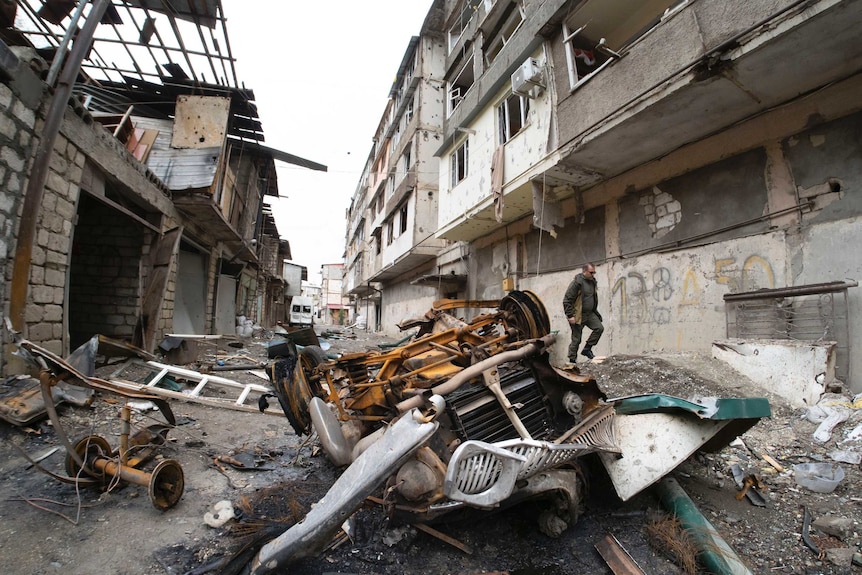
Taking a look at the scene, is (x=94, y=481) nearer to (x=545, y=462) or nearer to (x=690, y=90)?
(x=545, y=462)

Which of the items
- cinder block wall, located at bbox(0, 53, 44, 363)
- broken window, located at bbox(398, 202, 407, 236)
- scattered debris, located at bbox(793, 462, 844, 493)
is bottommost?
scattered debris, located at bbox(793, 462, 844, 493)

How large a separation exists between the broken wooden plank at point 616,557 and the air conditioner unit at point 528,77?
299 inches

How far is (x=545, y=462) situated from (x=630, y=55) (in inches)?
240

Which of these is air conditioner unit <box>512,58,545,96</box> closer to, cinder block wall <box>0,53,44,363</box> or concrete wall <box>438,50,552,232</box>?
concrete wall <box>438,50,552,232</box>

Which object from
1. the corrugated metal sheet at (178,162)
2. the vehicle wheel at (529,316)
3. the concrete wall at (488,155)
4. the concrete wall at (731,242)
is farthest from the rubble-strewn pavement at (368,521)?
the concrete wall at (488,155)

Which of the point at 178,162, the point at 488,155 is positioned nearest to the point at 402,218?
the point at 488,155

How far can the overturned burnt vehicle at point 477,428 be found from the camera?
66.9 inches

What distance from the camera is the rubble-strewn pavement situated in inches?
78.8

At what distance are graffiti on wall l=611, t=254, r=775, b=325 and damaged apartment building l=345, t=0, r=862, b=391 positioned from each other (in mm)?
24

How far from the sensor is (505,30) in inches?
383

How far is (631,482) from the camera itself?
7.30 ft

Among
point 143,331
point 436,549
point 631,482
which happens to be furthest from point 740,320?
point 143,331

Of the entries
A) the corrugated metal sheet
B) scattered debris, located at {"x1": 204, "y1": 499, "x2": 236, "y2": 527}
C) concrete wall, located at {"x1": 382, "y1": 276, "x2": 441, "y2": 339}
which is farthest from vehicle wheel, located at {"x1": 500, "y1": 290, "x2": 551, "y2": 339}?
concrete wall, located at {"x1": 382, "y1": 276, "x2": 441, "y2": 339}

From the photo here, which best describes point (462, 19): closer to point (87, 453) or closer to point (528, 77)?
point (528, 77)
